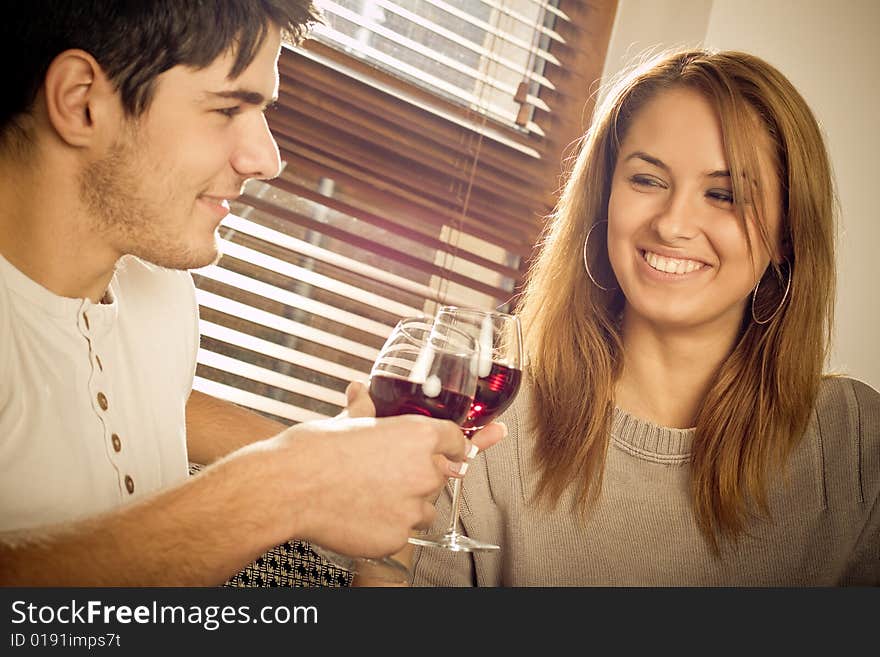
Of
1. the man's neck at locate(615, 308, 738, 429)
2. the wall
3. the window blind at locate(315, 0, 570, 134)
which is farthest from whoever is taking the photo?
the wall

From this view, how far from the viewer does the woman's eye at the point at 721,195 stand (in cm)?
145

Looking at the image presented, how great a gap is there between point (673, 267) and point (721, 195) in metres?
0.15

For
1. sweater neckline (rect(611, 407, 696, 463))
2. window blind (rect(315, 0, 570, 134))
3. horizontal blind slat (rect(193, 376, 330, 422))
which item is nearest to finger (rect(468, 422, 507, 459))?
sweater neckline (rect(611, 407, 696, 463))

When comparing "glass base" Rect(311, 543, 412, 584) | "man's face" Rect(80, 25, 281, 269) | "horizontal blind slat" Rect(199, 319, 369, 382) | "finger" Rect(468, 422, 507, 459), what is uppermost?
"man's face" Rect(80, 25, 281, 269)

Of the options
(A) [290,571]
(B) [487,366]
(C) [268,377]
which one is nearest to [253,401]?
(C) [268,377]

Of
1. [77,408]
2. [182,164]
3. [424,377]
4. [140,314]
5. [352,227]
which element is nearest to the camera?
[424,377]

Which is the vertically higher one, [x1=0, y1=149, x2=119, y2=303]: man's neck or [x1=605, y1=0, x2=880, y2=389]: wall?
[x1=605, y1=0, x2=880, y2=389]: wall

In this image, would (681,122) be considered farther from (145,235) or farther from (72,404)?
(72,404)

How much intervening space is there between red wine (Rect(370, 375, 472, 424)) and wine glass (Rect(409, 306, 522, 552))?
0.26 feet

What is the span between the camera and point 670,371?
1.56 m

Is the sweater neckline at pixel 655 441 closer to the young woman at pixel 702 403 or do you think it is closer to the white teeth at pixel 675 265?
the young woman at pixel 702 403

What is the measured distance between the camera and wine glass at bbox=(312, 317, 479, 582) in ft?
3.26

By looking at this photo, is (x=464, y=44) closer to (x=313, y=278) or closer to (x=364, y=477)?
(x=313, y=278)

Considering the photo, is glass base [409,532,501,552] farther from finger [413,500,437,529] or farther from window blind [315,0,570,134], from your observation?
window blind [315,0,570,134]
